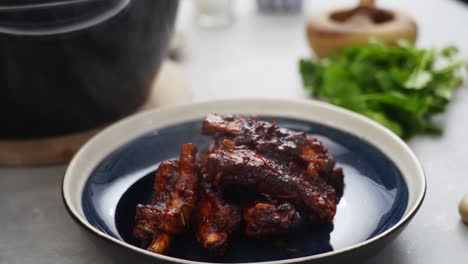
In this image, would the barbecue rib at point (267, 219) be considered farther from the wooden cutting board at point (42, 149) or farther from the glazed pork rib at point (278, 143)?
the wooden cutting board at point (42, 149)

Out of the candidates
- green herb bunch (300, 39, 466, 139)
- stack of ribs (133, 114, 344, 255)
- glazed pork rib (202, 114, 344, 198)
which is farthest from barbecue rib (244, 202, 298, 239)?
green herb bunch (300, 39, 466, 139)

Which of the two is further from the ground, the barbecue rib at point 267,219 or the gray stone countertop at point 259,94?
the barbecue rib at point 267,219

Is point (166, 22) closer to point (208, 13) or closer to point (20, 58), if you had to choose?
Answer: point (20, 58)

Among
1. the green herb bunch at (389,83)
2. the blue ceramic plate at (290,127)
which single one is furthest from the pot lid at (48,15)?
the green herb bunch at (389,83)

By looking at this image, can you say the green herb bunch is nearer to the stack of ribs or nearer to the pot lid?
the stack of ribs

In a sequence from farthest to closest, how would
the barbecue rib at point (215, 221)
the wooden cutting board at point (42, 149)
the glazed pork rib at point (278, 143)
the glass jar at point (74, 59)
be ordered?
the wooden cutting board at point (42, 149) < the glass jar at point (74, 59) < the glazed pork rib at point (278, 143) < the barbecue rib at point (215, 221)

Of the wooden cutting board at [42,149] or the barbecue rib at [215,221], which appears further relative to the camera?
the wooden cutting board at [42,149]

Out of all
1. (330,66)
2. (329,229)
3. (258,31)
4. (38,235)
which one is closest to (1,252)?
(38,235)
